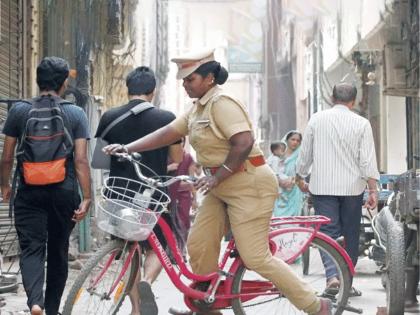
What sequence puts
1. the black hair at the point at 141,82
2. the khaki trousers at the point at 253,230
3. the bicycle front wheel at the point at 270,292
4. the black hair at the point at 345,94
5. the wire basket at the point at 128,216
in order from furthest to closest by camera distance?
the black hair at the point at 345,94 < the black hair at the point at 141,82 < the bicycle front wheel at the point at 270,292 < the khaki trousers at the point at 253,230 < the wire basket at the point at 128,216

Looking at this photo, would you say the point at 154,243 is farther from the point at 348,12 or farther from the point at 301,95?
the point at 301,95

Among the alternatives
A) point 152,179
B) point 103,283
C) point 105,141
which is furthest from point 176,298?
point 152,179

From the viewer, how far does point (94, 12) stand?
18.7m

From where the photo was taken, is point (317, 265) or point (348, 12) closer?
point (317, 265)

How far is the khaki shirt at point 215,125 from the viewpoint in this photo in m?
5.68

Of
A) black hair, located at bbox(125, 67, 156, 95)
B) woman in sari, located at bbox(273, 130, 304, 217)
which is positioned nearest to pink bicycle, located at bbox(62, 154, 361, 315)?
black hair, located at bbox(125, 67, 156, 95)

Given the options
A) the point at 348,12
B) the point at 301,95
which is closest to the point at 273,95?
the point at 301,95

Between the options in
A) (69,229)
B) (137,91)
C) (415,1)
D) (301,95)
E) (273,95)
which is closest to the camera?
(69,229)

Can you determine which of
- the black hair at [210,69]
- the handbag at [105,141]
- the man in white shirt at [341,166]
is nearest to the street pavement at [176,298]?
the man in white shirt at [341,166]

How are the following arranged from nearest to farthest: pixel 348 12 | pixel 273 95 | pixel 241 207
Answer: pixel 241 207, pixel 348 12, pixel 273 95

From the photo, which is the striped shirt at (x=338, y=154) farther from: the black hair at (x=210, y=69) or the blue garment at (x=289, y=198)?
the blue garment at (x=289, y=198)

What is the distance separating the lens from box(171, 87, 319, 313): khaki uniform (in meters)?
5.73

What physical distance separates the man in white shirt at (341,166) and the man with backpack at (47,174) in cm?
229

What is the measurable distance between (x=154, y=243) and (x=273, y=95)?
5554cm
